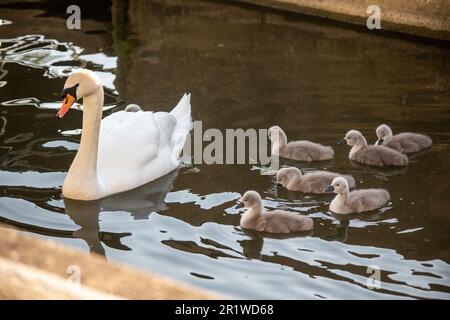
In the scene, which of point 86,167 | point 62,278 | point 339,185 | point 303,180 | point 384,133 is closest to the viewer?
point 62,278

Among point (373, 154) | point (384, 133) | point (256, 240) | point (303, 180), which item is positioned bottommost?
point (256, 240)

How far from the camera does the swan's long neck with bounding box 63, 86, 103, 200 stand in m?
7.93

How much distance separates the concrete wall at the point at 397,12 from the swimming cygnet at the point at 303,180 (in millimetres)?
4926

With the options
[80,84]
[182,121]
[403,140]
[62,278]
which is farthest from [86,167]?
[62,278]

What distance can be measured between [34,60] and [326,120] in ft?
12.8

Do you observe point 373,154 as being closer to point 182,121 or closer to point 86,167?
point 182,121

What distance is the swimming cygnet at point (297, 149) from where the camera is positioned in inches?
341

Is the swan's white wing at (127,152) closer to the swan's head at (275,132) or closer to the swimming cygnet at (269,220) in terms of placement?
the swan's head at (275,132)

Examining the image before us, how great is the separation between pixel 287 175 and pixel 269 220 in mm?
859

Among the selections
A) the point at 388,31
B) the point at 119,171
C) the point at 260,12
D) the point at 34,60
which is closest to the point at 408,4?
the point at 388,31

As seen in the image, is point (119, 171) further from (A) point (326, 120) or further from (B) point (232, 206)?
(A) point (326, 120)

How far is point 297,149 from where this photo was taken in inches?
343

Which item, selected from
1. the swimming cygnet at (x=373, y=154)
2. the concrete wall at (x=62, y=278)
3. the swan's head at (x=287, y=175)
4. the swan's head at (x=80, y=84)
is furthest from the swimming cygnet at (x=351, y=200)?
the concrete wall at (x=62, y=278)

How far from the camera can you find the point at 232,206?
25.5ft
